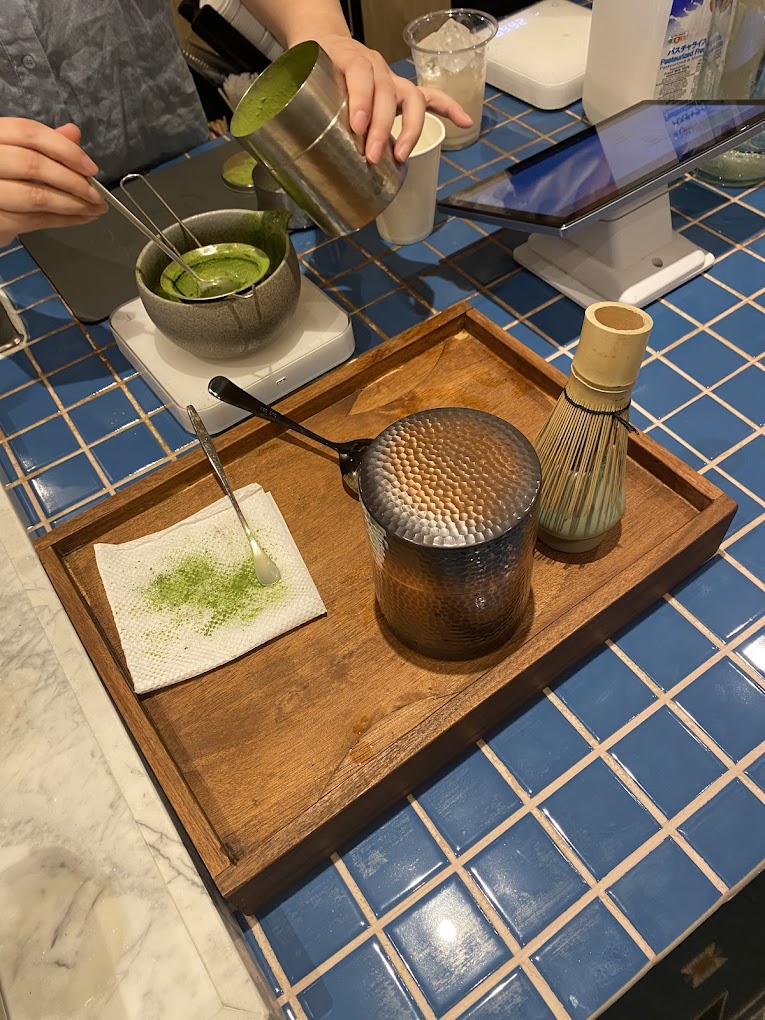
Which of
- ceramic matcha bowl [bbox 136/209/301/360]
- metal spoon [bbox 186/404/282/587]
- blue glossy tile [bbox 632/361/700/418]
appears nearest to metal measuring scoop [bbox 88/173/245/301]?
ceramic matcha bowl [bbox 136/209/301/360]

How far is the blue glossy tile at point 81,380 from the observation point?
0.84 meters

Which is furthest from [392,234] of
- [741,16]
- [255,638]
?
[255,638]

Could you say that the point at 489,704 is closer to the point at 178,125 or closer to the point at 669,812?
the point at 669,812

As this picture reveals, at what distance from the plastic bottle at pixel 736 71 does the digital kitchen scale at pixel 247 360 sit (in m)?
0.50

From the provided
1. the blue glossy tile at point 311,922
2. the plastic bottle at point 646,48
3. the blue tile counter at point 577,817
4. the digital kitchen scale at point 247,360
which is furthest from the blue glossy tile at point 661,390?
the blue glossy tile at point 311,922

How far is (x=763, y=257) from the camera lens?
0.88 metres

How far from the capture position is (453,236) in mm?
954

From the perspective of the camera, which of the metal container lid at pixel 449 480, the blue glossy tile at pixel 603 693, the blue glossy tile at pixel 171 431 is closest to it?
the metal container lid at pixel 449 480

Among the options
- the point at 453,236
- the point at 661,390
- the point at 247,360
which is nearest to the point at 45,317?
the point at 247,360

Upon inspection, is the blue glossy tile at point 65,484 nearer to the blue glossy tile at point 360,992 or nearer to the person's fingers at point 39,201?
the person's fingers at point 39,201

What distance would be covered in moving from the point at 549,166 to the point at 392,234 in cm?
21

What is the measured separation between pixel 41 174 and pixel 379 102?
331 millimetres

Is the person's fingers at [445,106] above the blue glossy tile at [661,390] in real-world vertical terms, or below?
above

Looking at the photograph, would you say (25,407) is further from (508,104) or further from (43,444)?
(508,104)
